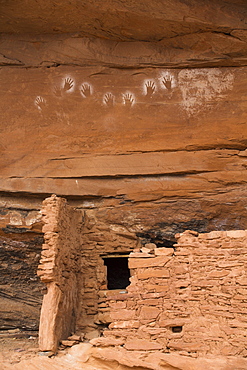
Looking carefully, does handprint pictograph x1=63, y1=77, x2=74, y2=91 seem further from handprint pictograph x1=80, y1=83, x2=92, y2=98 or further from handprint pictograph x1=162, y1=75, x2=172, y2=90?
handprint pictograph x1=162, y1=75, x2=172, y2=90

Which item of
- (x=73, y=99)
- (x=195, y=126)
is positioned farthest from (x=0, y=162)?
(x=195, y=126)

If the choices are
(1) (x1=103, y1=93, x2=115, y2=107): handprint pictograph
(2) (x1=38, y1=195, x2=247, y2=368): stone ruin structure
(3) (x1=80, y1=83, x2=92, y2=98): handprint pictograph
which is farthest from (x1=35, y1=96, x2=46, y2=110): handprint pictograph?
(2) (x1=38, y1=195, x2=247, y2=368): stone ruin structure

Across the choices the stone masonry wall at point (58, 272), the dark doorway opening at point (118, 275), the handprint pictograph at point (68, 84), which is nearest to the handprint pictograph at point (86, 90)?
the handprint pictograph at point (68, 84)

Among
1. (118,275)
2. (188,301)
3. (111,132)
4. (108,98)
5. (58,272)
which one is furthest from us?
(118,275)

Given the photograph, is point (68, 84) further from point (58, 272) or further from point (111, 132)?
point (58, 272)

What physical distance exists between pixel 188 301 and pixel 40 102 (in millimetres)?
4616

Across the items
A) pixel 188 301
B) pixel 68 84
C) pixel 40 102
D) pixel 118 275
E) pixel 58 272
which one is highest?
pixel 68 84

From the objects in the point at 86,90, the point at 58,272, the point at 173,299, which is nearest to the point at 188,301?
the point at 173,299

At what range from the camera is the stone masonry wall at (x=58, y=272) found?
623cm

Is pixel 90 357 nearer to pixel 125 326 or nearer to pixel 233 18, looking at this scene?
pixel 125 326

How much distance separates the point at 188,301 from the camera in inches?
235

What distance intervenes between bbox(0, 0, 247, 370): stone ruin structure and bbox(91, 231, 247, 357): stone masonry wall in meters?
1.31

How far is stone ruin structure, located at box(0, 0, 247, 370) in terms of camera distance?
25.7 ft

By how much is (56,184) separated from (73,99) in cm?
161
